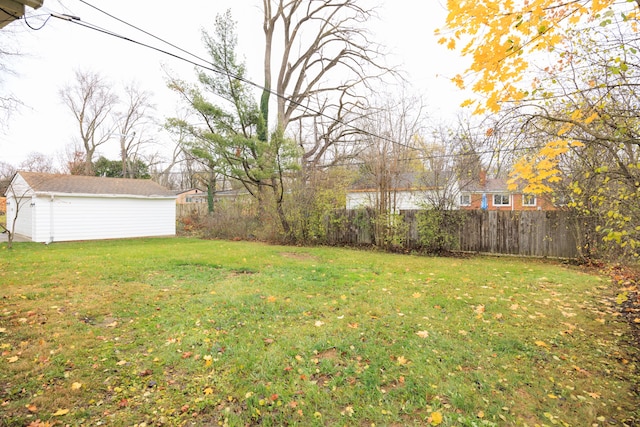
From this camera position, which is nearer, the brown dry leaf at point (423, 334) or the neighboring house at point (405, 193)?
the brown dry leaf at point (423, 334)

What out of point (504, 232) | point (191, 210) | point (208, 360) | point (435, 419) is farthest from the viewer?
point (191, 210)

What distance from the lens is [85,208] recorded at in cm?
1434

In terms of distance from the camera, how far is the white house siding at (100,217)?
13180 millimetres

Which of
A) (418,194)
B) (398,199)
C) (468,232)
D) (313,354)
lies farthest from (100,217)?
(468,232)

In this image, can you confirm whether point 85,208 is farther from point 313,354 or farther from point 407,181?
point 313,354

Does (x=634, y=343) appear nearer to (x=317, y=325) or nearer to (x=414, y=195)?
(x=317, y=325)

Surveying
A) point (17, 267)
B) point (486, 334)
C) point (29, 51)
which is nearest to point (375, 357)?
point (486, 334)

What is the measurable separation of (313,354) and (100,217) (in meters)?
16.0

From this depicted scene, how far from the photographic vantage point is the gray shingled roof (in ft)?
44.5

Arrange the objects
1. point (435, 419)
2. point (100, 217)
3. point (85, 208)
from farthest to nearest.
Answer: point (100, 217), point (85, 208), point (435, 419)

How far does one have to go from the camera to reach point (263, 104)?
1722 centimetres

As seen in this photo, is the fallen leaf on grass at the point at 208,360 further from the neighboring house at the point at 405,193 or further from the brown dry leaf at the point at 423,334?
the neighboring house at the point at 405,193

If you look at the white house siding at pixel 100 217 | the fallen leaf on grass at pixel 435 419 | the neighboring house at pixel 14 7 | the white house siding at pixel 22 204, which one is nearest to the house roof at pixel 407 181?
the fallen leaf on grass at pixel 435 419

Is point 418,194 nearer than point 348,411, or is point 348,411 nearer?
point 348,411
